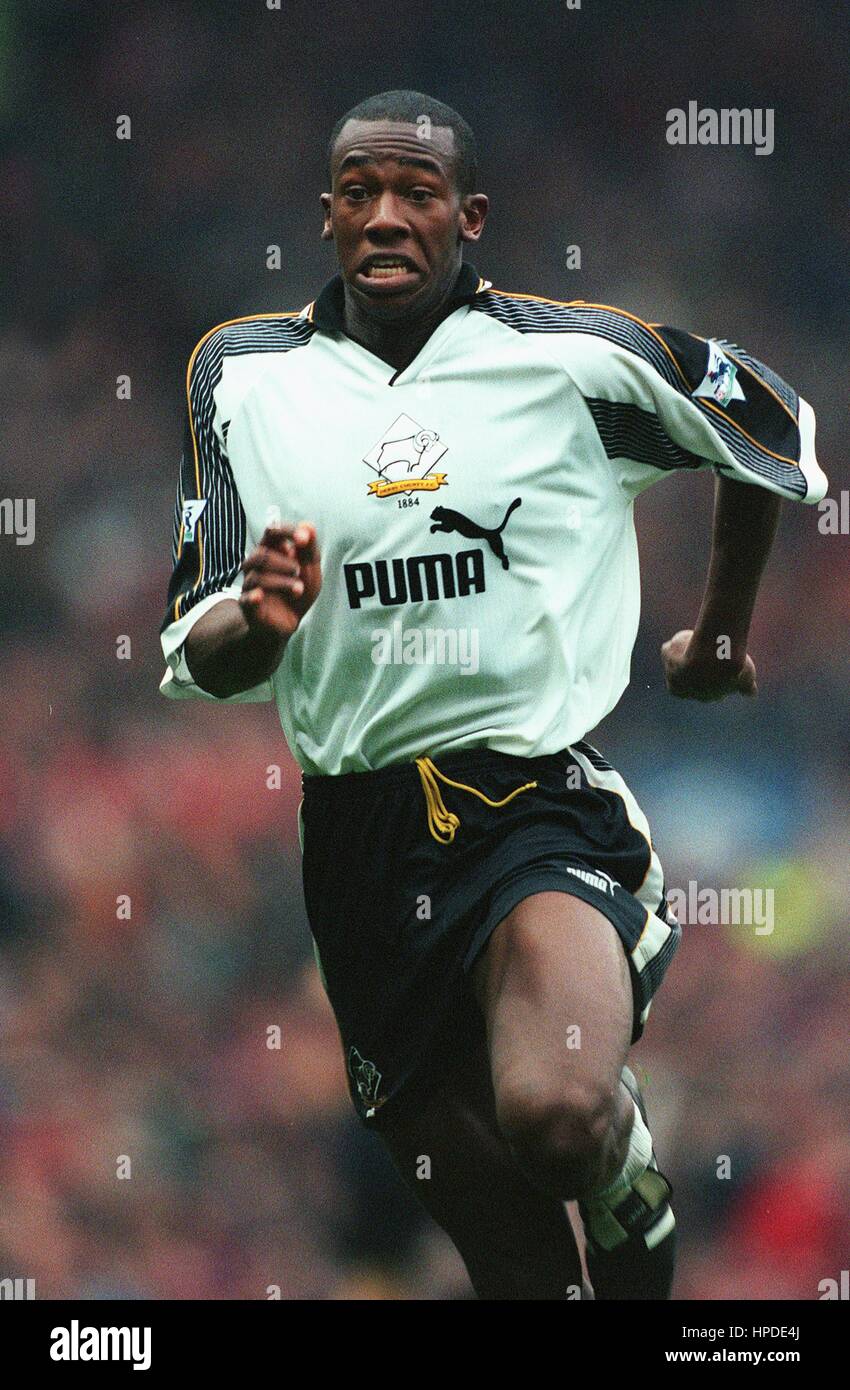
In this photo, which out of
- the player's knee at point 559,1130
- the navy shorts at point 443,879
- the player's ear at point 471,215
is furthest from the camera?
the player's ear at point 471,215

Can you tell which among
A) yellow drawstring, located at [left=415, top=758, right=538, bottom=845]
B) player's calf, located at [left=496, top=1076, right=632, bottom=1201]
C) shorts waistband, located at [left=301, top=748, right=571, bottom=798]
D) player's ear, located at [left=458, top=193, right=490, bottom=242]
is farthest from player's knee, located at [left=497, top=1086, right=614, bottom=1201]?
player's ear, located at [left=458, top=193, right=490, bottom=242]

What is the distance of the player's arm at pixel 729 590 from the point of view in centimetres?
422

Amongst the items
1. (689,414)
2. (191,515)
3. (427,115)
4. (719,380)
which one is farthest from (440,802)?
(427,115)

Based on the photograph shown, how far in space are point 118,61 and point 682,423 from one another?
173 inches

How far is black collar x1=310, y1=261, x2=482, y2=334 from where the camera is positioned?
4.12 meters

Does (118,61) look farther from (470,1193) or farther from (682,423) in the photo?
(470,1193)

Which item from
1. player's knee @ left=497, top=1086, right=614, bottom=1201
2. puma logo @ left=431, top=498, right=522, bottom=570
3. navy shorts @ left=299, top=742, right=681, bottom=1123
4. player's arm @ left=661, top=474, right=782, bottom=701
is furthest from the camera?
player's arm @ left=661, top=474, right=782, bottom=701

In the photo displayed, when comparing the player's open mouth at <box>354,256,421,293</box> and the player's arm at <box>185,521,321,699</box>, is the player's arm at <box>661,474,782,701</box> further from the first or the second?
the player's arm at <box>185,521,321,699</box>

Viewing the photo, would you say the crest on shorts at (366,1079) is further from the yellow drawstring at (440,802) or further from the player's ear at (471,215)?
the player's ear at (471,215)

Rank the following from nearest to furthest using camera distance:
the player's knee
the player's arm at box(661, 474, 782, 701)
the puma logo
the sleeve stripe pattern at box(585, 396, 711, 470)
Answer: the player's knee < the puma logo < the sleeve stripe pattern at box(585, 396, 711, 470) < the player's arm at box(661, 474, 782, 701)

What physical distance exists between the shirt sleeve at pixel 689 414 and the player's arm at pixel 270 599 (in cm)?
80

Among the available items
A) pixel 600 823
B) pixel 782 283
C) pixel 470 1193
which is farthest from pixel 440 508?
pixel 782 283

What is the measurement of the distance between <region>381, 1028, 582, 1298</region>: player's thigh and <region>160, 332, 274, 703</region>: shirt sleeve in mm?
878

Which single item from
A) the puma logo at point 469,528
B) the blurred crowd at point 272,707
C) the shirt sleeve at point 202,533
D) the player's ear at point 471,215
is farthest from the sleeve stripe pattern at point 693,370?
the blurred crowd at point 272,707
